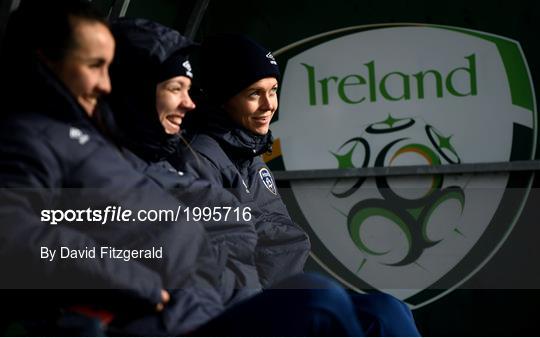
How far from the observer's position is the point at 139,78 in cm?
244

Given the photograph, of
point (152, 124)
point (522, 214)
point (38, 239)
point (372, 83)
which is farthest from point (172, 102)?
point (522, 214)

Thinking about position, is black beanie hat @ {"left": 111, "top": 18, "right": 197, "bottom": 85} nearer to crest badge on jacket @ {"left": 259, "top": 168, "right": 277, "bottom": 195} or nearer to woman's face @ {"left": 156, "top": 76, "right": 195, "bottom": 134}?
woman's face @ {"left": 156, "top": 76, "right": 195, "bottom": 134}

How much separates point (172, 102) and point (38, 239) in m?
0.74

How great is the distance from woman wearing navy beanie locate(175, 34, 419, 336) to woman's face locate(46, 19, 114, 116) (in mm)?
847

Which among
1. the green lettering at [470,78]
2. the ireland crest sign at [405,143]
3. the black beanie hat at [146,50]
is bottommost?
the ireland crest sign at [405,143]

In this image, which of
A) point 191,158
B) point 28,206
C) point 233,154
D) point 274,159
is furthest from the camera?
point 274,159

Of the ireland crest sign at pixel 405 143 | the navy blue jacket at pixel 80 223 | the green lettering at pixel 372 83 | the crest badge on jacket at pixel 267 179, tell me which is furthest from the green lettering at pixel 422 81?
the navy blue jacket at pixel 80 223

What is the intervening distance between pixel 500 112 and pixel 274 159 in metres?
1.22

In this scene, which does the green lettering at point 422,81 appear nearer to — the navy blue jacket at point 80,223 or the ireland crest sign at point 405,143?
the ireland crest sign at point 405,143

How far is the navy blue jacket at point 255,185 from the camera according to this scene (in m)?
2.92

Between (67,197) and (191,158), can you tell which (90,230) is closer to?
(67,197)

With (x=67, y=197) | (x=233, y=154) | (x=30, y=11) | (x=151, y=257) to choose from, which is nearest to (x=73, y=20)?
(x=30, y=11)

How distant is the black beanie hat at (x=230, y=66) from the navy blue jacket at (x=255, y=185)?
8 cm

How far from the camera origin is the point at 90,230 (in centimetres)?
200
